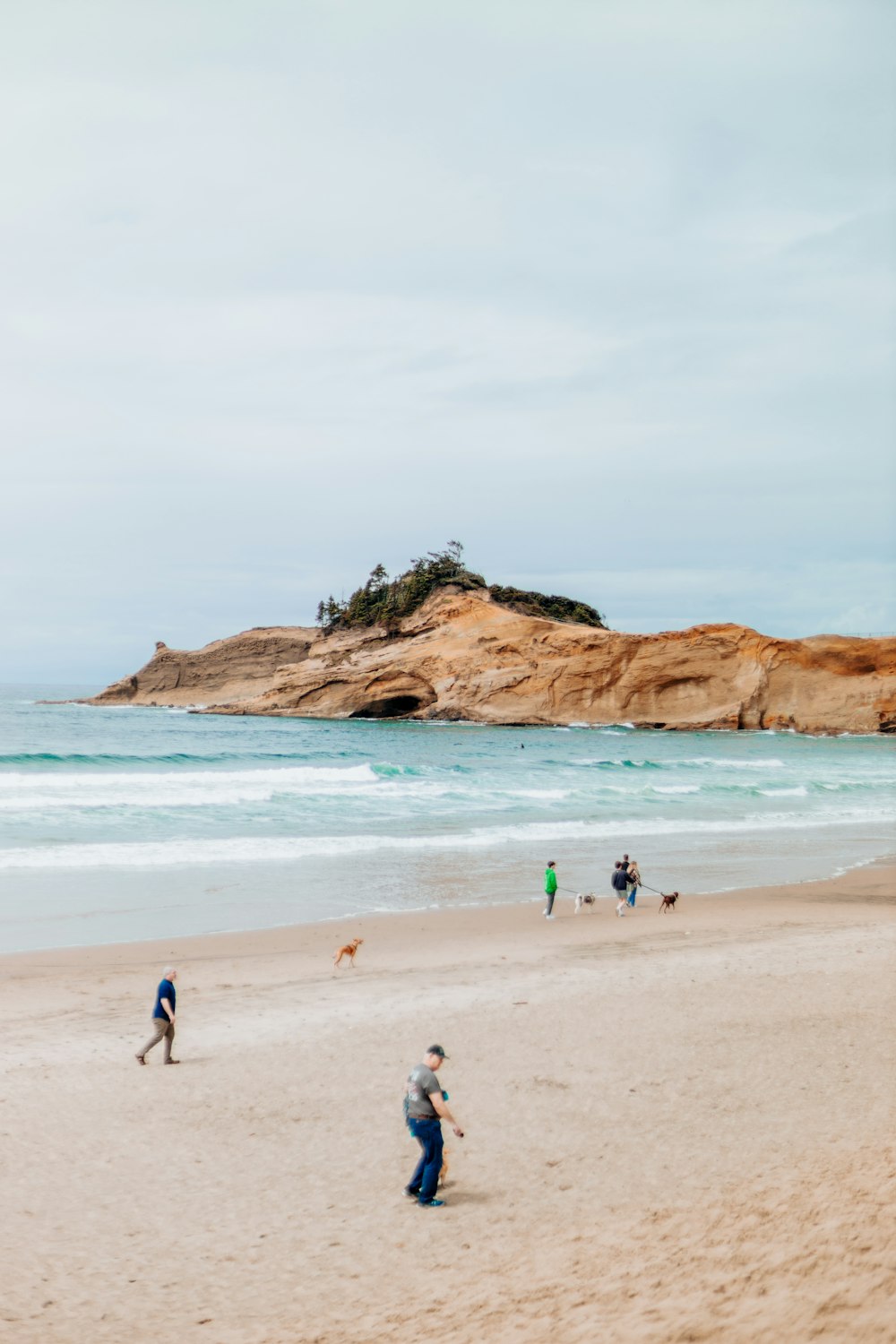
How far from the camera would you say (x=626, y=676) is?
243 feet

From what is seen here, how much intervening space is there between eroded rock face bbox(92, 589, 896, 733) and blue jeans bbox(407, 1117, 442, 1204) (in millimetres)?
66762

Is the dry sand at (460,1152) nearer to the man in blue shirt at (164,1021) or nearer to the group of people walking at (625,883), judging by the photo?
the man in blue shirt at (164,1021)

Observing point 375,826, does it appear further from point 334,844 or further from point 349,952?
point 349,952

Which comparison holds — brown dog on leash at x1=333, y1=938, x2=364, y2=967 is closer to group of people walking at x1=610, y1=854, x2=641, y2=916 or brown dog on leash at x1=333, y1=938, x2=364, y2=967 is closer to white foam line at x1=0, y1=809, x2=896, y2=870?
group of people walking at x1=610, y1=854, x2=641, y2=916

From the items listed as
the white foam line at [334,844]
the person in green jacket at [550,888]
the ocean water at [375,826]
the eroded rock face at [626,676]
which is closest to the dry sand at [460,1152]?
the person in green jacket at [550,888]

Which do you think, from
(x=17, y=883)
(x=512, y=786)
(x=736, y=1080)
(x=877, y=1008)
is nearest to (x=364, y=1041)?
(x=736, y=1080)

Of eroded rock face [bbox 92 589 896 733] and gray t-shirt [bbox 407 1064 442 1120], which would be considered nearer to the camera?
gray t-shirt [bbox 407 1064 442 1120]

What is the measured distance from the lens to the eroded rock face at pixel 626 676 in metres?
73.1

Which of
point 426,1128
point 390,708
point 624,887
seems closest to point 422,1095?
point 426,1128

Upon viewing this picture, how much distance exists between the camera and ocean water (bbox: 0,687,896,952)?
18.4 meters

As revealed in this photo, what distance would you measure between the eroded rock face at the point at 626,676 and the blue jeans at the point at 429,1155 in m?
66.8

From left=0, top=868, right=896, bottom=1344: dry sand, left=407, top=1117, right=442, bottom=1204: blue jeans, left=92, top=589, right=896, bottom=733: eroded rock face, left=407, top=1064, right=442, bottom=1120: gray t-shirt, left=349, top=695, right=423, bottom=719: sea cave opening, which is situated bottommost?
left=0, top=868, right=896, bottom=1344: dry sand

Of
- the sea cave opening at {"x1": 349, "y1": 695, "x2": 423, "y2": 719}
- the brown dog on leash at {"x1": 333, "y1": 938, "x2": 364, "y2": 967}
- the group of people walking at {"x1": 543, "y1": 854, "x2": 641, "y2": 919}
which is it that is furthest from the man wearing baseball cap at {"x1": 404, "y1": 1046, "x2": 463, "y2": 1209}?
the sea cave opening at {"x1": 349, "y1": 695, "x2": 423, "y2": 719}

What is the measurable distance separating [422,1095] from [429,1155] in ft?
1.34
